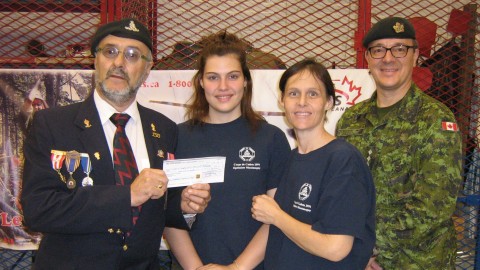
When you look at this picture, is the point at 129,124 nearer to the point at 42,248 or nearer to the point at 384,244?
the point at 42,248

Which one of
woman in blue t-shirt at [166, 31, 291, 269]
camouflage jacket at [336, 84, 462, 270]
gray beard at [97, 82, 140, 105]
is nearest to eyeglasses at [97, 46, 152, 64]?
gray beard at [97, 82, 140, 105]

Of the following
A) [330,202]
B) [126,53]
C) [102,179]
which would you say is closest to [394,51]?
[330,202]

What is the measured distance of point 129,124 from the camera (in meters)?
2.12

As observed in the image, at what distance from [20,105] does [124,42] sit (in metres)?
1.72

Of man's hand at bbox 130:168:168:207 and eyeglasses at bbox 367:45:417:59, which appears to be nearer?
man's hand at bbox 130:168:168:207

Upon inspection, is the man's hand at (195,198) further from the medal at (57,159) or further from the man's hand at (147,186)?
the medal at (57,159)

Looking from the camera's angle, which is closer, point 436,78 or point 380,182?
point 380,182

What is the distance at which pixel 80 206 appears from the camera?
179 cm

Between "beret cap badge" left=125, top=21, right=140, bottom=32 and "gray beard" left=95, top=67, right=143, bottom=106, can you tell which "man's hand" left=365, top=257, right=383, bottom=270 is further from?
"beret cap badge" left=125, top=21, right=140, bottom=32

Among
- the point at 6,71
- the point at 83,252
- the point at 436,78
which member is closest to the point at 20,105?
the point at 6,71

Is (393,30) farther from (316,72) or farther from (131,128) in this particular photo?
(131,128)

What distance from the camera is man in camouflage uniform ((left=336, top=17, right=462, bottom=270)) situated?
2.26 m

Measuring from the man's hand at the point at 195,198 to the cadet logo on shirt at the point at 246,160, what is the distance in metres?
0.25

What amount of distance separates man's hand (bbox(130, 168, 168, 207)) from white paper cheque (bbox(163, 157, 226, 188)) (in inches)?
6.1
